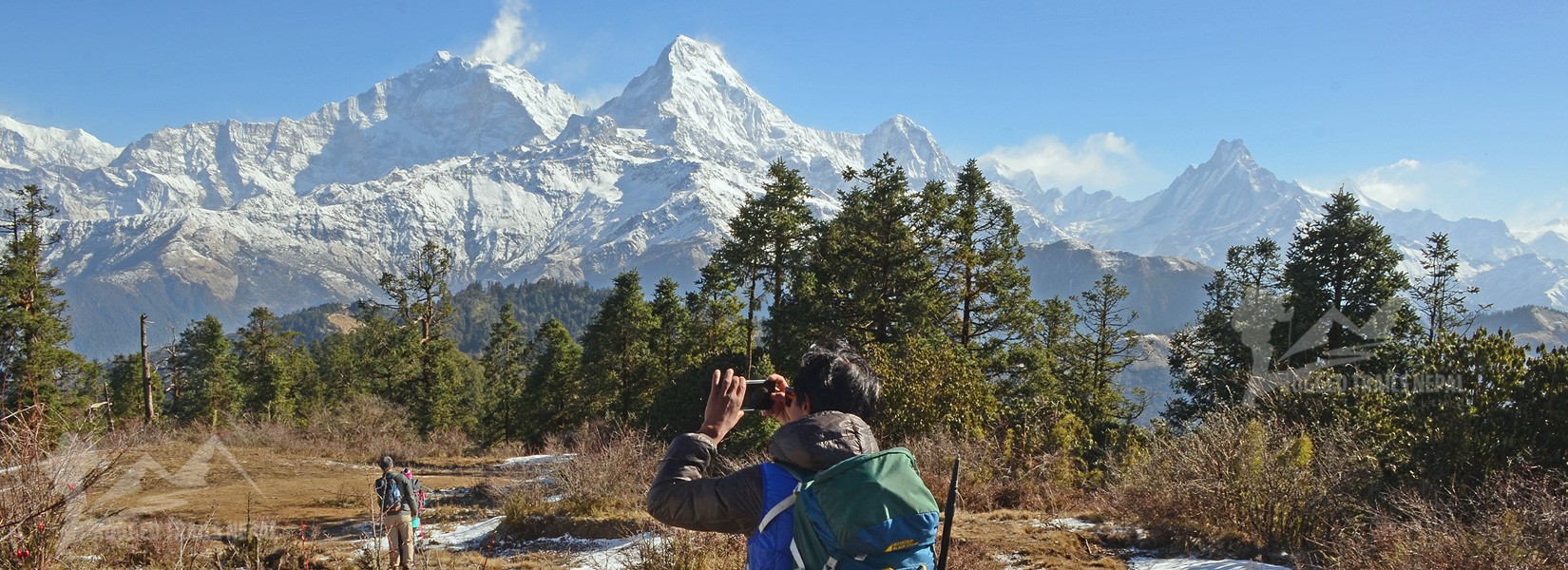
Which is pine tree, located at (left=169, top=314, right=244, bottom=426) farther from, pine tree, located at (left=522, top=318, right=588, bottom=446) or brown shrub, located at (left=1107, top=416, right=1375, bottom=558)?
brown shrub, located at (left=1107, top=416, right=1375, bottom=558)

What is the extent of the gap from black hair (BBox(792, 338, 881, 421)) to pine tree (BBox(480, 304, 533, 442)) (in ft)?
140

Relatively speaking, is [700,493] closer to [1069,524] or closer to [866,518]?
[866,518]

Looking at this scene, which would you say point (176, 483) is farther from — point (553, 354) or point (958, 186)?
point (958, 186)

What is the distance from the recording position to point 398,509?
1019cm

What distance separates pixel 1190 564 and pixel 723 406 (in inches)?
250

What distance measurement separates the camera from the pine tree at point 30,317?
86.4 ft

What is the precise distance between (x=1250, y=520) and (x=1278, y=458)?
68cm

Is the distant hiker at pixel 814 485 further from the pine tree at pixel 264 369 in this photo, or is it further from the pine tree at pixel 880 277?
the pine tree at pixel 264 369


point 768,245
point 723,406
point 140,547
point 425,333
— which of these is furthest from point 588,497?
point 425,333

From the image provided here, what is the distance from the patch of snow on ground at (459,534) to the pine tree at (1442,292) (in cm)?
3231

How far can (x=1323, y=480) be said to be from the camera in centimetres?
791

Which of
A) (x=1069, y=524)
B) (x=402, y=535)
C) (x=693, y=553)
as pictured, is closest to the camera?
(x=693, y=553)
